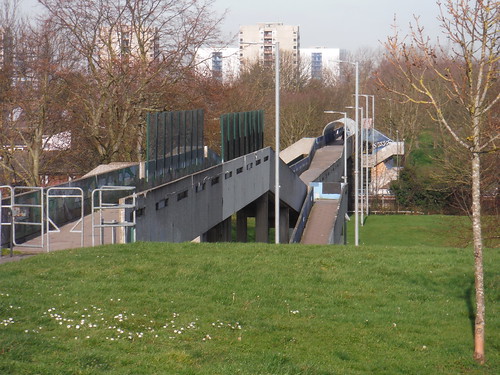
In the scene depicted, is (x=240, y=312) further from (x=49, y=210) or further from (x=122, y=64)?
(x=122, y=64)

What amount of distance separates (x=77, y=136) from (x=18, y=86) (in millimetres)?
3611

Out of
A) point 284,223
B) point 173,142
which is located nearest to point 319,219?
point 284,223

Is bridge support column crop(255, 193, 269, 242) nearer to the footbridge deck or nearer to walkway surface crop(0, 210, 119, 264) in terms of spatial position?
the footbridge deck

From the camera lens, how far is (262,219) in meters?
38.5

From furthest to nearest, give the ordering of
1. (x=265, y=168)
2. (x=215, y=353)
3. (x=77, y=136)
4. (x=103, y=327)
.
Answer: (x=77, y=136) < (x=265, y=168) < (x=103, y=327) < (x=215, y=353)

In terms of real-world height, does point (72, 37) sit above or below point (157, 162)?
above

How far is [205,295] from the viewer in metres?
11.6

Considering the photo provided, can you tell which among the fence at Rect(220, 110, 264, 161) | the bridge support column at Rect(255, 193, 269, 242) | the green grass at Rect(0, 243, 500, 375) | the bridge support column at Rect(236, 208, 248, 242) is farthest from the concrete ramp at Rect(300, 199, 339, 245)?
the green grass at Rect(0, 243, 500, 375)

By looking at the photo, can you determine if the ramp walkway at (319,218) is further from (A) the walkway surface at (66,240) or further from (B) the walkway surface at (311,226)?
(A) the walkway surface at (66,240)

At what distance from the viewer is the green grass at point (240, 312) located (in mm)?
8531

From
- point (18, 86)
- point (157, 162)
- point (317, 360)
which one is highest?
point (18, 86)

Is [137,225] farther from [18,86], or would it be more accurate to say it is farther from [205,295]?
[18,86]

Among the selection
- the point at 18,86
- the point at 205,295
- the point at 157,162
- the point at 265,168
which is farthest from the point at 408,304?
the point at 18,86

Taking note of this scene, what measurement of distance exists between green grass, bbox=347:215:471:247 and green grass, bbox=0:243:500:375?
2687 centimetres
